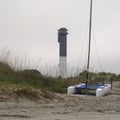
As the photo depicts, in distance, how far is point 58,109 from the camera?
11.5 m

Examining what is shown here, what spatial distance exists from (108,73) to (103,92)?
28.4 feet

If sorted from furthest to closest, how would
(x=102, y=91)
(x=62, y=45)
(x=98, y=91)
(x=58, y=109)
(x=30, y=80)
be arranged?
1. (x=62, y=45)
2. (x=102, y=91)
3. (x=98, y=91)
4. (x=30, y=80)
5. (x=58, y=109)

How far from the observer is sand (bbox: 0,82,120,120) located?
1041cm

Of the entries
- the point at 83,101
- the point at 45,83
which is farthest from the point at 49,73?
the point at 83,101

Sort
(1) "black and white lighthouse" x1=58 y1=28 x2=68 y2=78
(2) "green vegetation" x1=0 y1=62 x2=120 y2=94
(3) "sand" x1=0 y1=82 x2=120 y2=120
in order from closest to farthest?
(3) "sand" x1=0 y1=82 x2=120 y2=120
(2) "green vegetation" x1=0 y1=62 x2=120 y2=94
(1) "black and white lighthouse" x1=58 y1=28 x2=68 y2=78

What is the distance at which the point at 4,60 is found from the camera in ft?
54.1

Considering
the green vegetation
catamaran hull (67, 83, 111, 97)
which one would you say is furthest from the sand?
catamaran hull (67, 83, 111, 97)

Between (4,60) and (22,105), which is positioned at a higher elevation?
(4,60)

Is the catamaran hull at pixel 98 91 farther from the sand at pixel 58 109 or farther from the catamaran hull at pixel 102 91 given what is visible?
the sand at pixel 58 109

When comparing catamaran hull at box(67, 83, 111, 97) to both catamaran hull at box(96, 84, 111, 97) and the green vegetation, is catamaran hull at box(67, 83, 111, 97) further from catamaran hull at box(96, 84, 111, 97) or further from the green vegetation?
the green vegetation

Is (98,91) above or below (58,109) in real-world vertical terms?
above

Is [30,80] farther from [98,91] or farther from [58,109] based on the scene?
[58,109]

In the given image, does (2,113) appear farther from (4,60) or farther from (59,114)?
(4,60)

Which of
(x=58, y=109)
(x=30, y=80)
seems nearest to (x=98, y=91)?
(x=30, y=80)
